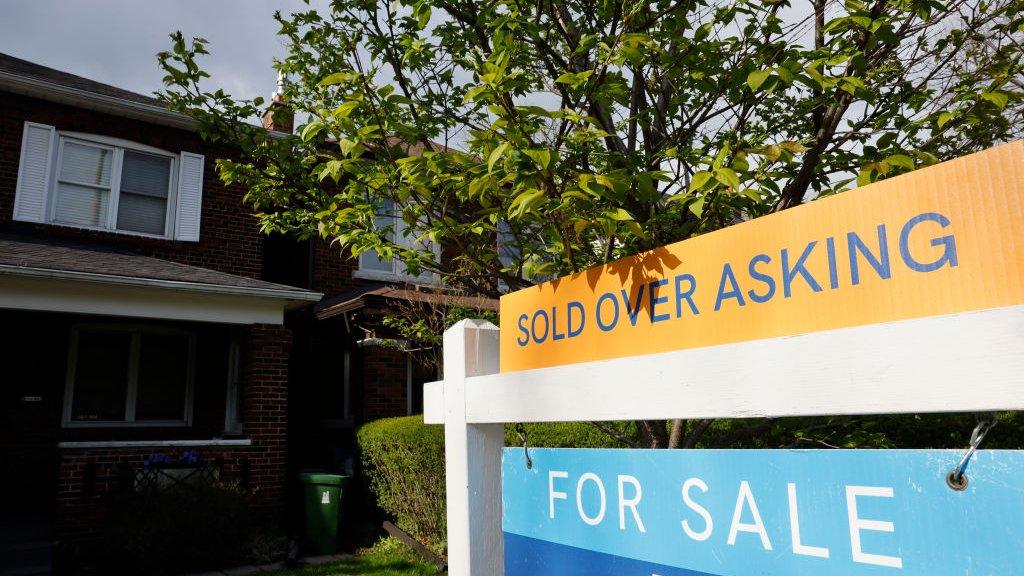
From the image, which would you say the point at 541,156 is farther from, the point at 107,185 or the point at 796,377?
the point at 107,185

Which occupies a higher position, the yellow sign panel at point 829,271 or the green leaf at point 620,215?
the green leaf at point 620,215

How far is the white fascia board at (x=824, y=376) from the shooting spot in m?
1.01

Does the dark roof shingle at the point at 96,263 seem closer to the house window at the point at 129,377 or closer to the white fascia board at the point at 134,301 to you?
the white fascia board at the point at 134,301

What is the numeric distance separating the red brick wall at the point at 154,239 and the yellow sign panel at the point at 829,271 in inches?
437

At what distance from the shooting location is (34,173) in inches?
411

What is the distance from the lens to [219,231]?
11.7m

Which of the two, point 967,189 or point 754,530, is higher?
point 967,189

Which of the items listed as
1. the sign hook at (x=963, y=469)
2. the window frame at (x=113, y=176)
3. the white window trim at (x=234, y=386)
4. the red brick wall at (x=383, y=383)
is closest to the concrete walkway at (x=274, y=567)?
the red brick wall at (x=383, y=383)

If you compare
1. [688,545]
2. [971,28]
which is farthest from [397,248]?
[971,28]

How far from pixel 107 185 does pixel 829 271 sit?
1226 centimetres

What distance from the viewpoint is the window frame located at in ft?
34.9

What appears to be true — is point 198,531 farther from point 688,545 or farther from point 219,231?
point 688,545

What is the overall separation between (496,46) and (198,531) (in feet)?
24.9

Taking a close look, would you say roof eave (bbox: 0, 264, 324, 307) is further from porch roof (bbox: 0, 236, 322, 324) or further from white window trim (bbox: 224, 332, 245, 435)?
white window trim (bbox: 224, 332, 245, 435)
